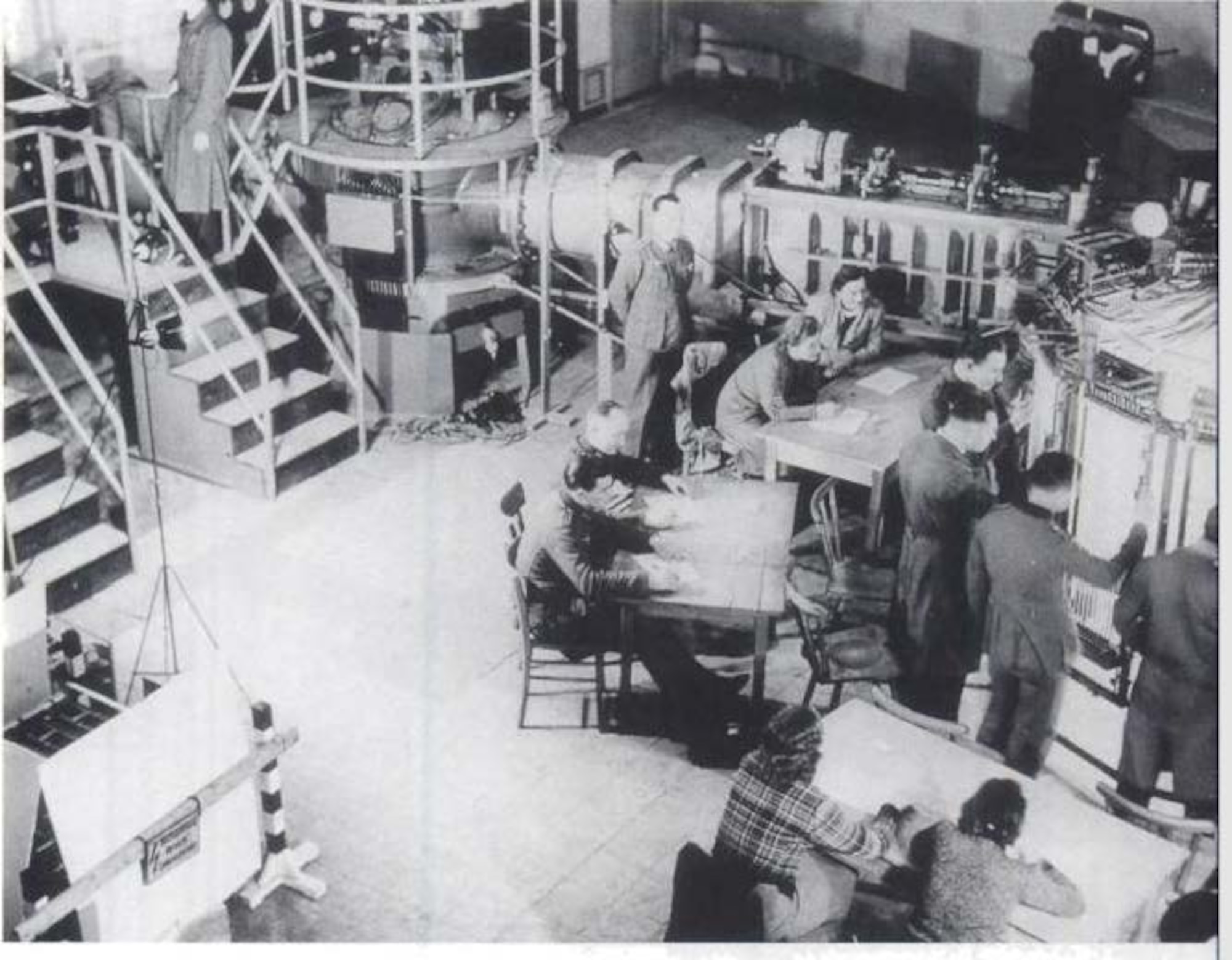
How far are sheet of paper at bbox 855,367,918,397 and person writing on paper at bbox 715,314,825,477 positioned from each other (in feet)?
0.83

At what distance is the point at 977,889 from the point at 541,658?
3.41 m

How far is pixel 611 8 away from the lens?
16.2 meters

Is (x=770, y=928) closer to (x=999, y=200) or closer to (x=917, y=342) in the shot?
(x=917, y=342)

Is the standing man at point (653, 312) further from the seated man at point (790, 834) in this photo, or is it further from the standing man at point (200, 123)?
the seated man at point (790, 834)

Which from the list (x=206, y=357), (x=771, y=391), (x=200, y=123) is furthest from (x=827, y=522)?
(x=200, y=123)

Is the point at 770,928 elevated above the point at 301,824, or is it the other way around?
the point at 770,928

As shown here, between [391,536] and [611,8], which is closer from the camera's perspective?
[391,536]

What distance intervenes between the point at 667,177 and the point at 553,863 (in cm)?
480

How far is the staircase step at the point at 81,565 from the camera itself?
27.5ft

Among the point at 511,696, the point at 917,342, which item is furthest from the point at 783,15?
the point at 511,696

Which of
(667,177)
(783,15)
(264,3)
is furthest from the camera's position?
(783,15)

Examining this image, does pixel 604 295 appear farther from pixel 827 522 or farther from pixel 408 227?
pixel 827 522

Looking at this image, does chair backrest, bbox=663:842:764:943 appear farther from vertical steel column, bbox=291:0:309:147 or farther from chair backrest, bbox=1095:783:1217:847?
vertical steel column, bbox=291:0:309:147

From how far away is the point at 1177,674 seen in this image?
20.7ft
